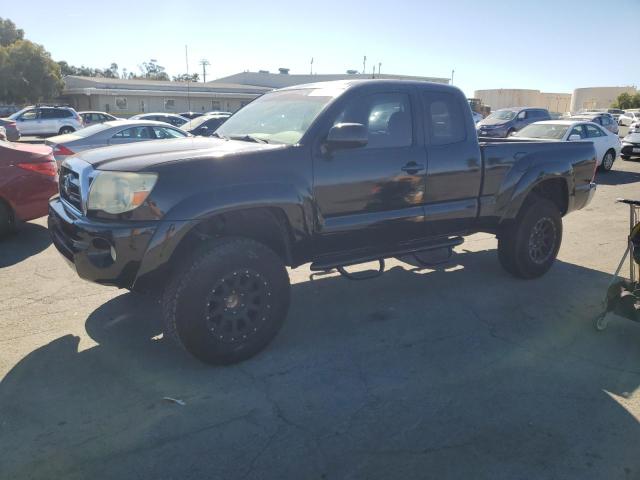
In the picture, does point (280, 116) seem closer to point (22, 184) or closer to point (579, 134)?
point (22, 184)

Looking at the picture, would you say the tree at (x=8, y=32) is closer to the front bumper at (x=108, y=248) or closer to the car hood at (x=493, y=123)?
the car hood at (x=493, y=123)

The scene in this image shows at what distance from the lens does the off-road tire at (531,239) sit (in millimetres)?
5445

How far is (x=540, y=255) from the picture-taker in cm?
569

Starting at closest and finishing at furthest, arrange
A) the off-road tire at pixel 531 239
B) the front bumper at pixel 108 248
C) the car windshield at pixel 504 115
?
the front bumper at pixel 108 248 → the off-road tire at pixel 531 239 → the car windshield at pixel 504 115

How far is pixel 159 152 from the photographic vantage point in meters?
3.62

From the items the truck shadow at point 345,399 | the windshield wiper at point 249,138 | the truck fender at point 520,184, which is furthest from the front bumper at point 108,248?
the truck fender at point 520,184

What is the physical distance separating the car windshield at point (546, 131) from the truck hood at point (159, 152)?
470 inches

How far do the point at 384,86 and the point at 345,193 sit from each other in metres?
1.11

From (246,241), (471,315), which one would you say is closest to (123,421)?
(246,241)

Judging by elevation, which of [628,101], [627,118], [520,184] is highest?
[628,101]

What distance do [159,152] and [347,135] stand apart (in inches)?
54.2

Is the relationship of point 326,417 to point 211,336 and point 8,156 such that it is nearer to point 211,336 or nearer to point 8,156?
point 211,336

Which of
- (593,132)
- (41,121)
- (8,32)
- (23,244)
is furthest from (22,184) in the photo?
(8,32)

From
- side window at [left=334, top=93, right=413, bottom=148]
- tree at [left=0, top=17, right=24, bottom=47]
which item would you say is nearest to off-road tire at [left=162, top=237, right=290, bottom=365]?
side window at [left=334, top=93, right=413, bottom=148]
